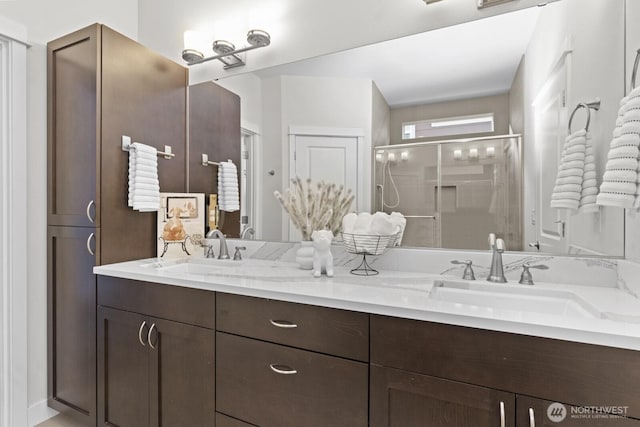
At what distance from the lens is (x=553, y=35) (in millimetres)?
1364

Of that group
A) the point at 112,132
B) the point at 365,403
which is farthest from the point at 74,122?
the point at 365,403

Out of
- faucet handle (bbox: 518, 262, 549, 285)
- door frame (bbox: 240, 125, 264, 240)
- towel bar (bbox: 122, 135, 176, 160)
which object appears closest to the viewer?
faucet handle (bbox: 518, 262, 549, 285)

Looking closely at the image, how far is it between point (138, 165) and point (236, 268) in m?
0.76

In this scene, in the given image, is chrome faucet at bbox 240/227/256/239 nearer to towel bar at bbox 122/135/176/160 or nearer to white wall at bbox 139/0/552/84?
towel bar at bbox 122/135/176/160

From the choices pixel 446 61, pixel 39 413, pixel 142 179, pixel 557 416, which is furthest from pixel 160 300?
pixel 446 61

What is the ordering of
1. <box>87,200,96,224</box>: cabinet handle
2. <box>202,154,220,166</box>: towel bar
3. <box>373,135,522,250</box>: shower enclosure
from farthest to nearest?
<box>202,154,220,166</box>: towel bar < <box>87,200,96,224</box>: cabinet handle < <box>373,135,522,250</box>: shower enclosure

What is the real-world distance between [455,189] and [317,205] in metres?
0.68

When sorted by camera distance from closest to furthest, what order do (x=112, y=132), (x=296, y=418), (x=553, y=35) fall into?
(x=296, y=418)
(x=553, y=35)
(x=112, y=132)

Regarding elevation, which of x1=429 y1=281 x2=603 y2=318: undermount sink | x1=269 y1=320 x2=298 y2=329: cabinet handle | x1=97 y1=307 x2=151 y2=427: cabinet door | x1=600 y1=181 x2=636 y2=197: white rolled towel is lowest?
x1=97 y1=307 x2=151 y2=427: cabinet door

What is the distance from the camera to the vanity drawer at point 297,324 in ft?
3.53

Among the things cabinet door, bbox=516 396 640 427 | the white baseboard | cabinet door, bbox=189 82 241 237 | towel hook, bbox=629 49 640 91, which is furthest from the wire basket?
the white baseboard

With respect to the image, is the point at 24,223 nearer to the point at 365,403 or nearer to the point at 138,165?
the point at 138,165

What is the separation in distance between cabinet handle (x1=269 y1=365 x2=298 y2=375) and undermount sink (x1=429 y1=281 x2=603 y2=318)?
54 centimetres

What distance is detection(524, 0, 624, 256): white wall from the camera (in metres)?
1.21
